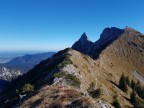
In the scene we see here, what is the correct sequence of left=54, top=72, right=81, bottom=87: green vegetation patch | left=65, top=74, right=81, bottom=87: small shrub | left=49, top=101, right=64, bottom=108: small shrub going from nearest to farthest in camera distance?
left=49, top=101, right=64, bottom=108: small shrub → left=65, top=74, right=81, bottom=87: small shrub → left=54, top=72, right=81, bottom=87: green vegetation patch

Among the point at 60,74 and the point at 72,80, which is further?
the point at 60,74

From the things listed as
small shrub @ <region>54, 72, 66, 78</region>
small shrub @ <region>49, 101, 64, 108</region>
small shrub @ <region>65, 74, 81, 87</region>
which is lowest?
small shrub @ <region>49, 101, 64, 108</region>

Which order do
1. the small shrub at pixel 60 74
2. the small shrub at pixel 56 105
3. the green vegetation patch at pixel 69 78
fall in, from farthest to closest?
the small shrub at pixel 60 74, the green vegetation patch at pixel 69 78, the small shrub at pixel 56 105

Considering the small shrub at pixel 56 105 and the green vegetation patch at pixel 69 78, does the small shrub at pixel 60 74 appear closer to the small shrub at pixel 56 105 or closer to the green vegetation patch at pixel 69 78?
the green vegetation patch at pixel 69 78

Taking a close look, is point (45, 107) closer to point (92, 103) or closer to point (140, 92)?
point (92, 103)

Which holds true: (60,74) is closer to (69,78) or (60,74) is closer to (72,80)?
(69,78)

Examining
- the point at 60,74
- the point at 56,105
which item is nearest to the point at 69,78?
the point at 60,74

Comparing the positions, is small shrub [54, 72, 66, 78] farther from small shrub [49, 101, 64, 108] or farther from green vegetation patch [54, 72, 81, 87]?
small shrub [49, 101, 64, 108]

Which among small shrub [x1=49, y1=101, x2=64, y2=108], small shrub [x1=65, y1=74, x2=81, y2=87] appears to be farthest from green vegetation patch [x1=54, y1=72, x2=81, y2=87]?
small shrub [x1=49, y1=101, x2=64, y2=108]

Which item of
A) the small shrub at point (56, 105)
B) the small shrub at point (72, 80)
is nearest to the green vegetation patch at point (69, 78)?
the small shrub at point (72, 80)

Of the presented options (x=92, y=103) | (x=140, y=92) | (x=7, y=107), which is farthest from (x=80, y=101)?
(x=140, y=92)

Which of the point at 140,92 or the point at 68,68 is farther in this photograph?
the point at 140,92
